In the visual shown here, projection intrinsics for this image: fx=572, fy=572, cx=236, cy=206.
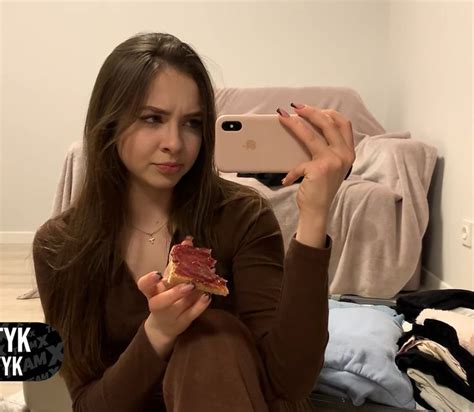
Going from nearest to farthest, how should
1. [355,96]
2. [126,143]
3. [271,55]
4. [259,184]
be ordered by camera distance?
[126,143], [259,184], [355,96], [271,55]

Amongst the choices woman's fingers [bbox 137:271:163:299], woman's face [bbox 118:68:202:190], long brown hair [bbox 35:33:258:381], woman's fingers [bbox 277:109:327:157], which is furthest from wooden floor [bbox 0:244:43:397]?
woman's fingers [bbox 277:109:327:157]

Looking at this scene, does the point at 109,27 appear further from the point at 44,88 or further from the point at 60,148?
the point at 60,148

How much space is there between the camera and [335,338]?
1.09 metres

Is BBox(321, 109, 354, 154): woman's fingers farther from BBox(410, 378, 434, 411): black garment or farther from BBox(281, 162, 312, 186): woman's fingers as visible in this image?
BBox(410, 378, 434, 411): black garment

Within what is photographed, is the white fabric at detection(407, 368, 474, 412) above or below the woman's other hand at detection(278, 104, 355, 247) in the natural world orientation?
below

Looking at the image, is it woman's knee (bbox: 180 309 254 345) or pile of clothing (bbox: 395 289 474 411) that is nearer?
woman's knee (bbox: 180 309 254 345)

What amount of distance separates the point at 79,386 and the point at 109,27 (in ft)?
9.39

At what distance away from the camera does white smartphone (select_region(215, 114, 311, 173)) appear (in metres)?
0.77

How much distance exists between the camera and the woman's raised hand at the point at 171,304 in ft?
2.29

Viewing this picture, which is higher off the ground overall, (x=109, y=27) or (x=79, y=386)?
(x=109, y=27)

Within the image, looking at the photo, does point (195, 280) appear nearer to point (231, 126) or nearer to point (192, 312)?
point (192, 312)

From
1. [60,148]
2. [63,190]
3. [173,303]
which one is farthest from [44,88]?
[173,303]

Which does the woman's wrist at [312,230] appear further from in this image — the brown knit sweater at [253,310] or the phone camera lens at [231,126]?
the phone camera lens at [231,126]

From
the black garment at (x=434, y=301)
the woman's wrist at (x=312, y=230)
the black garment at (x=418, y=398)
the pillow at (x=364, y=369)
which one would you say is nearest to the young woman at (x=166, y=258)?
the woman's wrist at (x=312, y=230)
